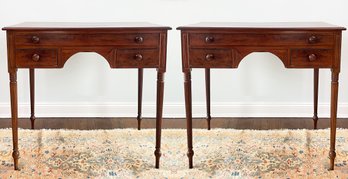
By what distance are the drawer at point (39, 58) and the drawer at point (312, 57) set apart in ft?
3.98

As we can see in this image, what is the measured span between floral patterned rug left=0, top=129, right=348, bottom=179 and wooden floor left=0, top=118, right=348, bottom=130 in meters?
0.20

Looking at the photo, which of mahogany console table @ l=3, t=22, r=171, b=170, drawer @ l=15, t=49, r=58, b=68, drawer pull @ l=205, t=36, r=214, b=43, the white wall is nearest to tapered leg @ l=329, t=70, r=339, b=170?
drawer pull @ l=205, t=36, r=214, b=43

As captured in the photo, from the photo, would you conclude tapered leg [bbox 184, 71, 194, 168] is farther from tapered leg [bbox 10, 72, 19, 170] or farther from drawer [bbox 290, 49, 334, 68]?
tapered leg [bbox 10, 72, 19, 170]

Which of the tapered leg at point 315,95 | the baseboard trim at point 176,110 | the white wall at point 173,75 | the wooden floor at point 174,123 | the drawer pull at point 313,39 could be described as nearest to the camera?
the drawer pull at point 313,39

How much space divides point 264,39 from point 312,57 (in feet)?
0.84

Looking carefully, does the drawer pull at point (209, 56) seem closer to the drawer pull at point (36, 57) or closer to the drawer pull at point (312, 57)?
the drawer pull at point (312, 57)

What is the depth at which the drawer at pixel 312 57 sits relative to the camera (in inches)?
126

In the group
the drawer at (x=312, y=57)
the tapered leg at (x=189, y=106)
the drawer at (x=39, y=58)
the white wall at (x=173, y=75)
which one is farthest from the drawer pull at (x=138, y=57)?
the white wall at (x=173, y=75)

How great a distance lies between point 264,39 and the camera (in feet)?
10.5

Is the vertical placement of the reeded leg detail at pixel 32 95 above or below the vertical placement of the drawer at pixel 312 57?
below

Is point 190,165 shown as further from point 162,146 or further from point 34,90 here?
point 34,90

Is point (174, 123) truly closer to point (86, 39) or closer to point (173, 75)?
point (173, 75)

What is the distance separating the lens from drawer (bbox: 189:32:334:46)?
3.19 meters

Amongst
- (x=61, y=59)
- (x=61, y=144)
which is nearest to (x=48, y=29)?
(x=61, y=59)
